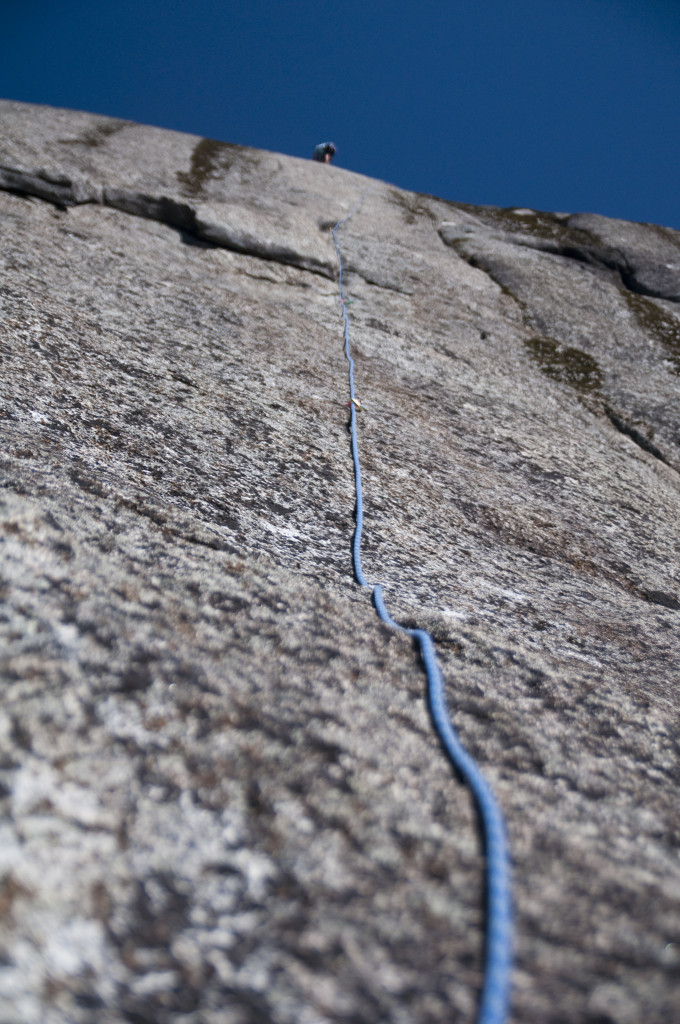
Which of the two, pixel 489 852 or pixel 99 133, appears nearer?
pixel 489 852

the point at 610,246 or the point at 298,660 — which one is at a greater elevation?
the point at 610,246

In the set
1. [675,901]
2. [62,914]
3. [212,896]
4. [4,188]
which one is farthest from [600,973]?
[4,188]

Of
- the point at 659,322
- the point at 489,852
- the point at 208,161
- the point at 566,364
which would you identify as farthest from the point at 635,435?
the point at 208,161

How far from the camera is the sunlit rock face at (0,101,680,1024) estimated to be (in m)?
1.87

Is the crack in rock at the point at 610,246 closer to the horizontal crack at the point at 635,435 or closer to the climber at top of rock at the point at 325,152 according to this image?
the horizontal crack at the point at 635,435

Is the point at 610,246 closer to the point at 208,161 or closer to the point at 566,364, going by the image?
the point at 566,364

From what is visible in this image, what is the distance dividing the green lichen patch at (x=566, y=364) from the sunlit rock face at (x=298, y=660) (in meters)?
0.75

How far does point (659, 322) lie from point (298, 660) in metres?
15.1

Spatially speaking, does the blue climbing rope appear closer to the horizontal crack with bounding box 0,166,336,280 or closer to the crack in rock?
the horizontal crack with bounding box 0,166,336,280

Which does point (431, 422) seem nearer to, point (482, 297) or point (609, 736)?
point (609, 736)

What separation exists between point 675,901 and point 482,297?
542 inches

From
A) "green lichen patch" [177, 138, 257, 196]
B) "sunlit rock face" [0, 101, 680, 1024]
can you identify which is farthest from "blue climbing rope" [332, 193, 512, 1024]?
"green lichen patch" [177, 138, 257, 196]

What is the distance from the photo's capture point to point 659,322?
1459 centimetres

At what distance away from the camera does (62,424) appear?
5449mm
